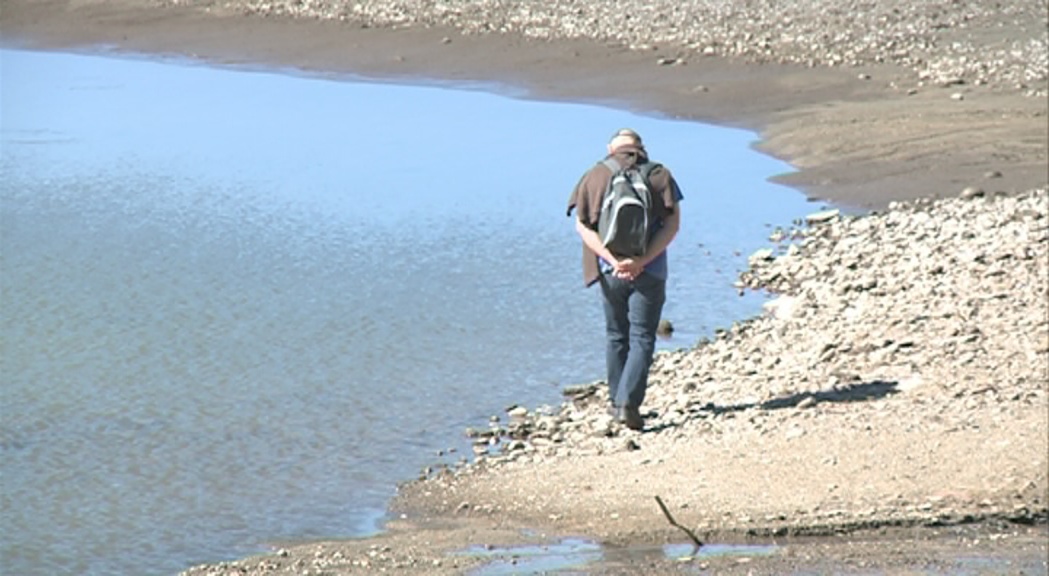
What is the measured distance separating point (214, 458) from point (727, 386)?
9.61ft

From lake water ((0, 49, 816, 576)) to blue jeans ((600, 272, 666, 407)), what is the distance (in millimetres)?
1081

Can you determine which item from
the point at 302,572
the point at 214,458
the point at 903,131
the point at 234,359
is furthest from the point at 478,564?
the point at 903,131

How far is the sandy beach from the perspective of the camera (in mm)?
8039

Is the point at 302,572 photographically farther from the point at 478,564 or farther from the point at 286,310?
the point at 286,310

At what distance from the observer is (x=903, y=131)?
1930cm

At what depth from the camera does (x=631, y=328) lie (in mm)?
9945

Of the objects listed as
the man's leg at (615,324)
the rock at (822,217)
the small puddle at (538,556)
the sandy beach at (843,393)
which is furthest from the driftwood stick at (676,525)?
the rock at (822,217)

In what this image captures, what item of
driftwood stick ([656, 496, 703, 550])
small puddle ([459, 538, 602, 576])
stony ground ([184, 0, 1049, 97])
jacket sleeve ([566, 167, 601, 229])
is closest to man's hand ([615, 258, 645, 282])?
jacket sleeve ([566, 167, 601, 229])

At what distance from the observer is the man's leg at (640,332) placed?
9.76 meters

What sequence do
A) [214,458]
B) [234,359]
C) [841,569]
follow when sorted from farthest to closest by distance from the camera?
[234,359] < [214,458] < [841,569]

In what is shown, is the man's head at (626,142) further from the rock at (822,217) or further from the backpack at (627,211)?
the rock at (822,217)

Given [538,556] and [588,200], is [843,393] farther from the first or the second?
[538,556]

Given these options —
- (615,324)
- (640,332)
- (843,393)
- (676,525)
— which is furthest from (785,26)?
(676,525)

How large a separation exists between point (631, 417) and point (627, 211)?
125cm
